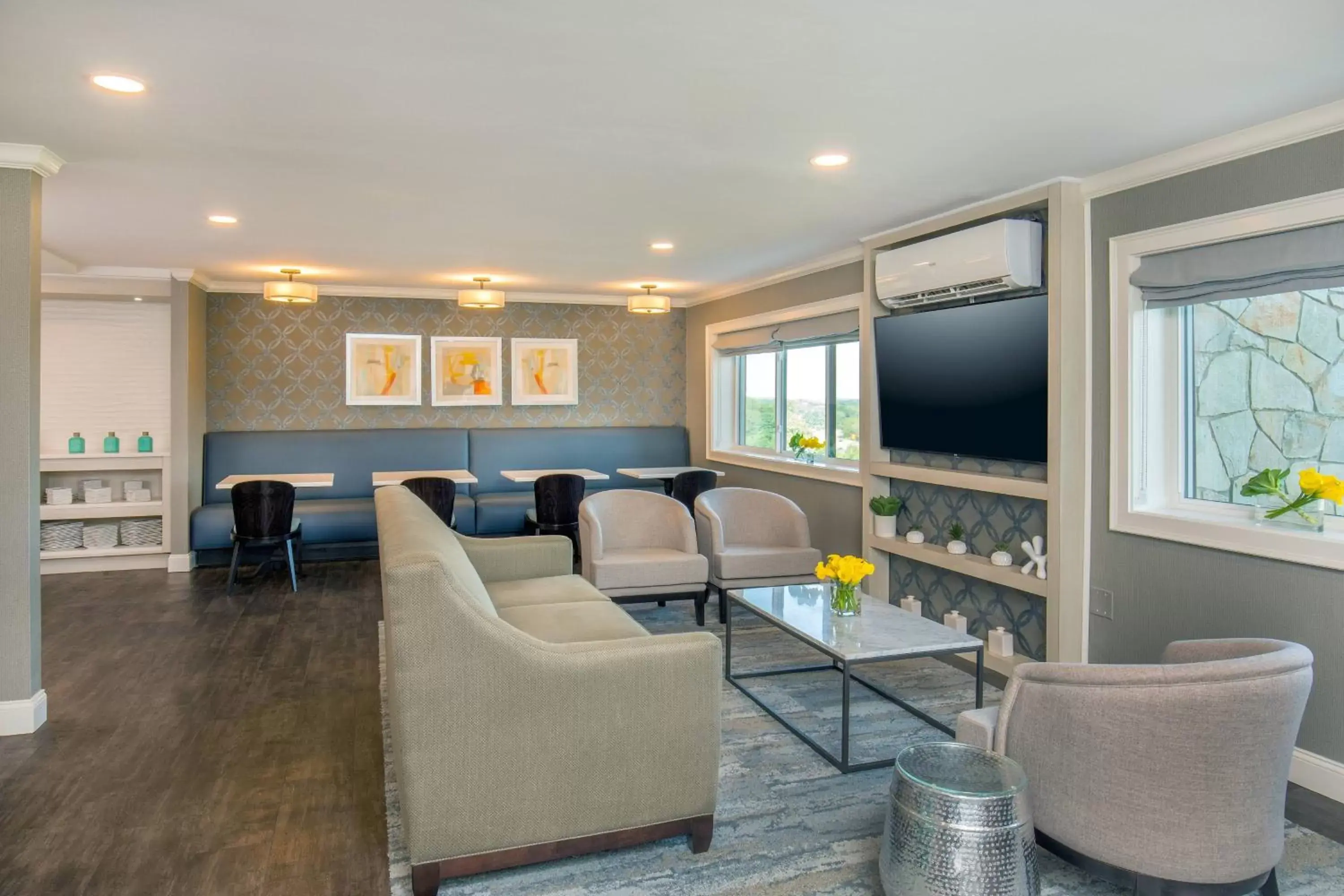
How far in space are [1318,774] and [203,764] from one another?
393 centimetres

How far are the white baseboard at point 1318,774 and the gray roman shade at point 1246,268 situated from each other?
160 cm

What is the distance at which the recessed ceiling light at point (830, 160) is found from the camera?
11.4ft

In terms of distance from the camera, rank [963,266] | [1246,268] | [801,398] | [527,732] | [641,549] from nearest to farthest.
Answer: [527,732], [1246,268], [963,266], [641,549], [801,398]

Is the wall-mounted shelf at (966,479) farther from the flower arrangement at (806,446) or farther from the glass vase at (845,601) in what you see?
the flower arrangement at (806,446)

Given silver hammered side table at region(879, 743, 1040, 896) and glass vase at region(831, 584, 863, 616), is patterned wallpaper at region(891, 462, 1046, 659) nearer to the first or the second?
glass vase at region(831, 584, 863, 616)

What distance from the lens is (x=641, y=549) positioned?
535cm

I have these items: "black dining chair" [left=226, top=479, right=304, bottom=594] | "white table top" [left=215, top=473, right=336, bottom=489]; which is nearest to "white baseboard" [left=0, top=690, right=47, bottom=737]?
"black dining chair" [left=226, top=479, right=304, bottom=594]

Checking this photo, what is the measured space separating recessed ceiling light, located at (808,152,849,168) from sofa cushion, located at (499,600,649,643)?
201 centimetres

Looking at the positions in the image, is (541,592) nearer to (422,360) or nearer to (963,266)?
(963,266)

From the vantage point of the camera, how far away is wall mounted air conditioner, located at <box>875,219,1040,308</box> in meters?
3.96

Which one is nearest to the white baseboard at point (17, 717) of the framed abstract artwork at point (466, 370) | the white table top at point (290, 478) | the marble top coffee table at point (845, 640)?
the white table top at point (290, 478)

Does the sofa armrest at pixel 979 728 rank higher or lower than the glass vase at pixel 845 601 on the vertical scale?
lower

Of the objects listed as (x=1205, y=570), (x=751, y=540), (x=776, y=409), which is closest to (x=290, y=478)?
(x=751, y=540)

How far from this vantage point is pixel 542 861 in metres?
2.40
